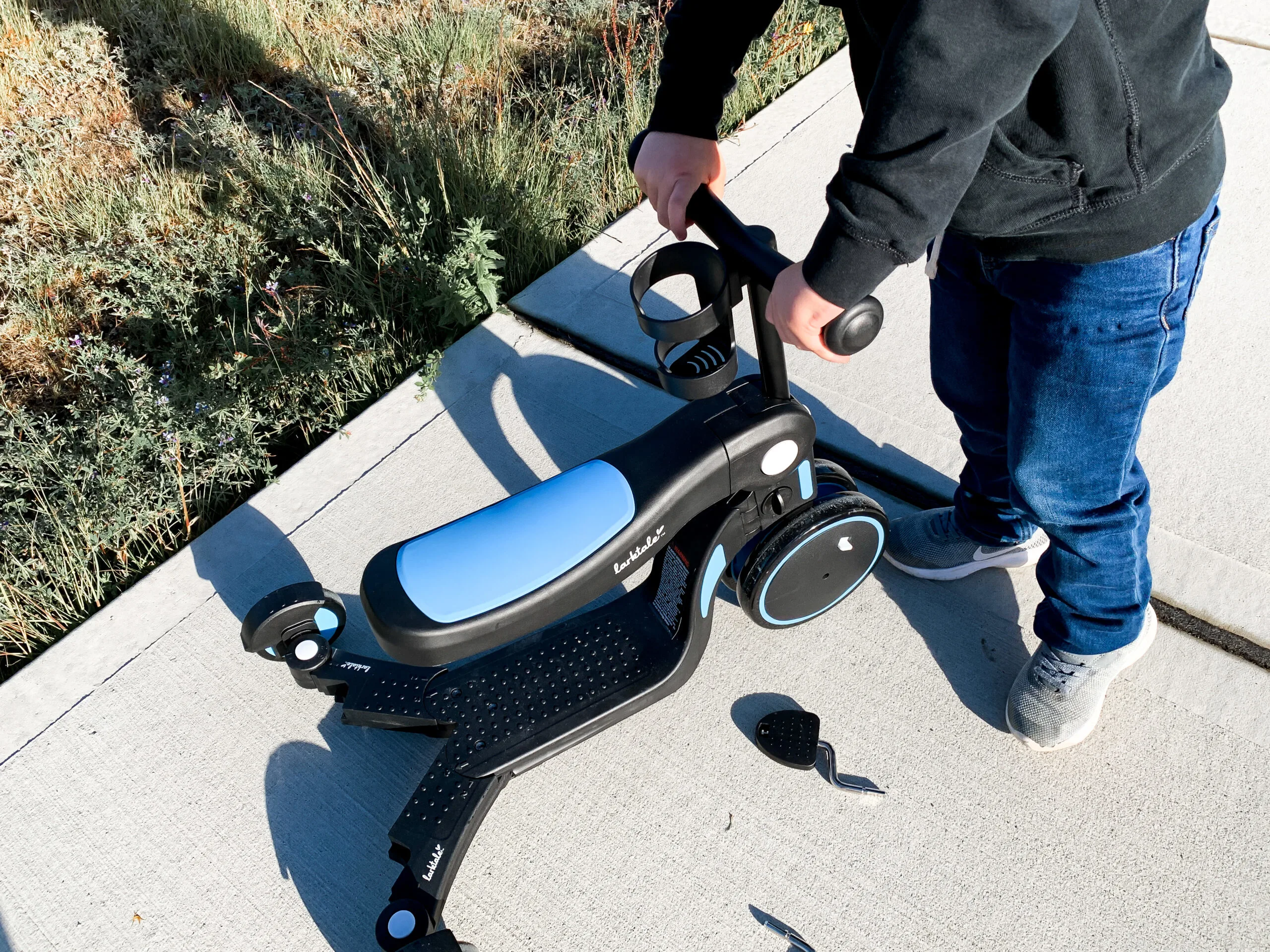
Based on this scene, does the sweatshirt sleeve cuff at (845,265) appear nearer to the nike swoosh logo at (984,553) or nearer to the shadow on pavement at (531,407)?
the nike swoosh logo at (984,553)

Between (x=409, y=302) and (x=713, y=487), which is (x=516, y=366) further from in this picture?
(x=713, y=487)

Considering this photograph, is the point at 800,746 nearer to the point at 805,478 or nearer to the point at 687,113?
the point at 805,478

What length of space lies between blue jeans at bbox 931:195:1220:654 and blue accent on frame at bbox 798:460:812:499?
31 cm

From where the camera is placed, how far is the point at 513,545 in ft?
5.23

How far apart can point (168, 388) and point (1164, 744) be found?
2.53 metres

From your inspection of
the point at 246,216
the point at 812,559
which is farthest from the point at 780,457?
the point at 246,216

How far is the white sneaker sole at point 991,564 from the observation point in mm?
2008

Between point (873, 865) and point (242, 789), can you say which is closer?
point (873, 865)

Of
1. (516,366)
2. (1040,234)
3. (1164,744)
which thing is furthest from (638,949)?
(516,366)

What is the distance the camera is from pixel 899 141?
110cm

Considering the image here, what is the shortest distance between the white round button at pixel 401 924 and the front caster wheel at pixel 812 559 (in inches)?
31.9

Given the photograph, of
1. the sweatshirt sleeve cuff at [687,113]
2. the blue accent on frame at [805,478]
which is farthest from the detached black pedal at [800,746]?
the sweatshirt sleeve cuff at [687,113]

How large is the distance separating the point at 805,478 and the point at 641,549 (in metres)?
0.34

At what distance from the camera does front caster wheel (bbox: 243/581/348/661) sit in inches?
71.9
